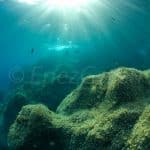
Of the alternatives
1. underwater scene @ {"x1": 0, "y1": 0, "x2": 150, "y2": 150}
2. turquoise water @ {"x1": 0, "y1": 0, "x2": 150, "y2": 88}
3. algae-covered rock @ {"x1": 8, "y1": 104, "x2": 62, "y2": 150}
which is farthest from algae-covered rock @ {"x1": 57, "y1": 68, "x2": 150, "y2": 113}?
turquoise water @ {"x1": 0, "y1": 0, "x2": 150, "y2": 88}

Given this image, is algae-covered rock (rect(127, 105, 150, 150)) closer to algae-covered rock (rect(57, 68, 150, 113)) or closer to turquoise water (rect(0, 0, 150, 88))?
algae-covered rock (rect(57, 68, 150, 113))

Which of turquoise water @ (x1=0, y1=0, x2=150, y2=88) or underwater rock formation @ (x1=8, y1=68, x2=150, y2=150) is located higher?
underwater rock formation @ (x1=8, y1=68, x2=150, y2=150)

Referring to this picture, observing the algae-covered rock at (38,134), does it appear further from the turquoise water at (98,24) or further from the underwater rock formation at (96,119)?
the turquoise water at (98,24)

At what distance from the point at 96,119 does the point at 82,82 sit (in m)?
1.66

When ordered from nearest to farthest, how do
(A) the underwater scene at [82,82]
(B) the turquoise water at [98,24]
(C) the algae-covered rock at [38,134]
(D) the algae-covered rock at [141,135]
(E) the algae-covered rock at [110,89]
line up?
(D) the algae-covered rock at [141,135], (A) the underwater scene at [82,82], (E) the algae-covered rock at [110,89], (C) the algae-covered rock at [38,134], (B) the turquoise water at [98,24]

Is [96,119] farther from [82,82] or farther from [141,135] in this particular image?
[82,82]

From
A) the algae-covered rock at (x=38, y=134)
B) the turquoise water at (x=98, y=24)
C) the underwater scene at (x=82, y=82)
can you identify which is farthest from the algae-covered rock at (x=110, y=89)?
the turquoise water at (x=98, y=24)

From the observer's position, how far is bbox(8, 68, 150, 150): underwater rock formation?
5113mm

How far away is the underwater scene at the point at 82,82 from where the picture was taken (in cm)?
535

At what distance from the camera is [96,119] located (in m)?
5.70

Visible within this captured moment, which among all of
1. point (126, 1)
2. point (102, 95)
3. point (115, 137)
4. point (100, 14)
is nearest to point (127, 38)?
point (100, 14)

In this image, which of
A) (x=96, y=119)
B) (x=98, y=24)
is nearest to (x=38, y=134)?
(x=96, y=119)

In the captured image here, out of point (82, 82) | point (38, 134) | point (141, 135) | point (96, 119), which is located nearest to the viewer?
point (141, 135)

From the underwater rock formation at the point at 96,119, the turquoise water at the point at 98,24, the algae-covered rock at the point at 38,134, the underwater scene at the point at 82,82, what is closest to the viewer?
the underwater rock formation at the point at 96,119
